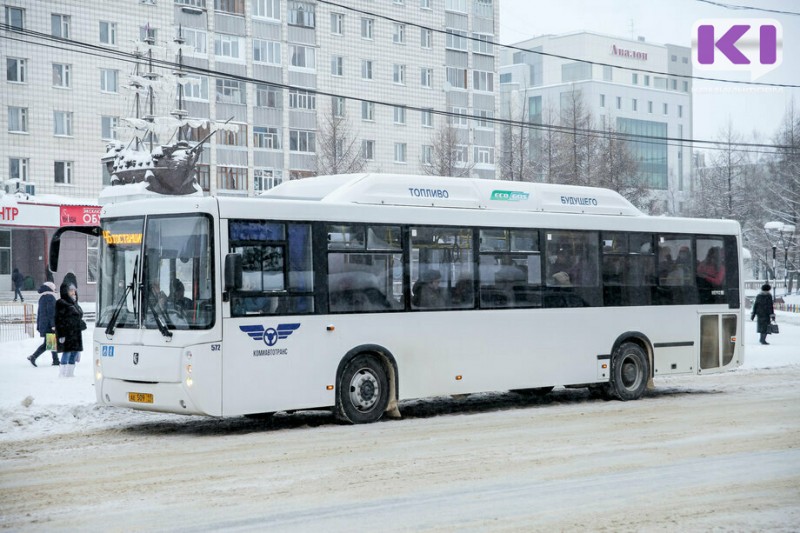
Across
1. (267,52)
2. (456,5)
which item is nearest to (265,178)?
(267,52)

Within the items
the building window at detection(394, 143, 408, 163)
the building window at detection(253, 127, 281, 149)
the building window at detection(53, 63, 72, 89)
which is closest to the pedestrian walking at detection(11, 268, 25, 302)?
the building window at detection(53, 63, 72, 89)

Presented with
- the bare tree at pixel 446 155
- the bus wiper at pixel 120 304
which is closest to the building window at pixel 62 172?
the bare tree at pixel 446 155

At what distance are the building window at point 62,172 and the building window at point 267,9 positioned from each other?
13916mm

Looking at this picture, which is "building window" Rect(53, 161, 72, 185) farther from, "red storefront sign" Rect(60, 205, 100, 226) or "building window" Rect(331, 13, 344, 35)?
"building window" Rect(331, 13, 344, 35)

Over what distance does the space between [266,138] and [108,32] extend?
1090 centimetres

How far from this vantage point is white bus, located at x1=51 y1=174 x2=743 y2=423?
1353 centimetres

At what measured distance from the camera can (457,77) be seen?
7712 centimetres

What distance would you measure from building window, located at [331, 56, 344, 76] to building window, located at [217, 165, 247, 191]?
28.1ft

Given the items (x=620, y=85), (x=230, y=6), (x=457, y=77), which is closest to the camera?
(x=230, y=6)

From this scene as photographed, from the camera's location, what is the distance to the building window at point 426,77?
7395 centimetres

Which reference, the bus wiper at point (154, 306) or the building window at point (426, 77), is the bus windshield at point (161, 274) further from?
the building window at point (426, 77)

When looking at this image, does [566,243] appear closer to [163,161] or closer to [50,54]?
[163,161]

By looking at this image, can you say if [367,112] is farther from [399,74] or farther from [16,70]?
[16,70]

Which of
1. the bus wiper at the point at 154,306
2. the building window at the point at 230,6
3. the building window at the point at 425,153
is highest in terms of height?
the building window at the point at 230,6
